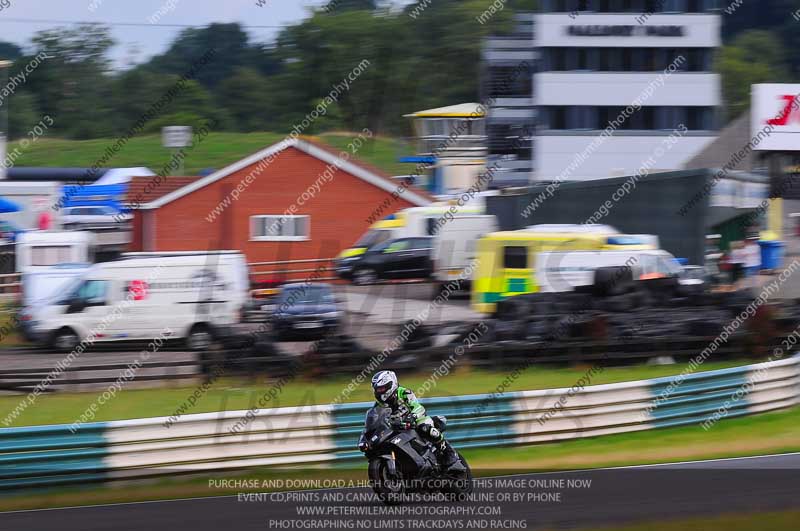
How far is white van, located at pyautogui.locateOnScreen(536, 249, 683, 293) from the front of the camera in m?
22.6

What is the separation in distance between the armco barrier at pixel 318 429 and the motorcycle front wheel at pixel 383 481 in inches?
117

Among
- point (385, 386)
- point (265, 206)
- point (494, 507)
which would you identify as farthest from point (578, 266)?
point (385, 386)

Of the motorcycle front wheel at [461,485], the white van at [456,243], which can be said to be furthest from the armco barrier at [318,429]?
the white van at [456,243]

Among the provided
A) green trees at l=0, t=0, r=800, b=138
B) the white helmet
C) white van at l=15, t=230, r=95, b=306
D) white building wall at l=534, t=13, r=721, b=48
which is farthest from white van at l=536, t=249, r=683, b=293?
green trees at l=0, t=0, r=800, b=138

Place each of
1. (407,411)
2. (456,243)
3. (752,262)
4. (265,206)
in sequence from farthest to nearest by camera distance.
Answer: (265,206) < (752,262) < (456,243) < (407,411)

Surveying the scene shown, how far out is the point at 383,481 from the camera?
8.87 metres

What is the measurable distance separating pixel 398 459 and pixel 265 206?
78.6 ft

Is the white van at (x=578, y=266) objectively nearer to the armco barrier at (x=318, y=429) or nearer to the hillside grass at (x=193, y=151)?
the armco barrier at (x=318, y=429)

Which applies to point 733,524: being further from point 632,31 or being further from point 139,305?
point 632,31

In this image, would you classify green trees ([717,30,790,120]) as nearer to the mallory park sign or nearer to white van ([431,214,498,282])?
the mallory park sign

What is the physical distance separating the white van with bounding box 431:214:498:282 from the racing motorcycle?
18.1 metres

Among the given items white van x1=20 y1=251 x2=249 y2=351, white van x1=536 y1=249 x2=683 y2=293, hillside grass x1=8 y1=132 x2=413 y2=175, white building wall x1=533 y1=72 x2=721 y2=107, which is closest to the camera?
white van x1=20 y1=251 x2=249 y2=351

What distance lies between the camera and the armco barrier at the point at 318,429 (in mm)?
10836

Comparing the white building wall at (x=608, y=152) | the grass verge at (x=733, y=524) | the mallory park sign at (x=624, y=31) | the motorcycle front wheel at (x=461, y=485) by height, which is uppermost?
the mallory park sign at (x=624, y=31)
